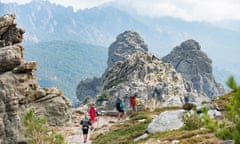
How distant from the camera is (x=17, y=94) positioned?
40250 mm

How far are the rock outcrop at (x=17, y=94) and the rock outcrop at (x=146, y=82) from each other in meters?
48.5

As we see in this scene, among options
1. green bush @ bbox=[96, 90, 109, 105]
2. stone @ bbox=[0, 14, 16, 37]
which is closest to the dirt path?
stone @ bbox=[0, 14, 16, 37]

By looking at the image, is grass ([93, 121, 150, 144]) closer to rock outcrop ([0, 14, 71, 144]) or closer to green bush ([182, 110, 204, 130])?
green bush ([182, 110, 204, 130])

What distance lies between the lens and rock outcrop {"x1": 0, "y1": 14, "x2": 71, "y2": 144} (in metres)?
37.8

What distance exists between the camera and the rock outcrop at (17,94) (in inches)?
1486

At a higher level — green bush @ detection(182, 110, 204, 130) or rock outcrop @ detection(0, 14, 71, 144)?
rock outcrop @ detection(0, 14, 71, 144)

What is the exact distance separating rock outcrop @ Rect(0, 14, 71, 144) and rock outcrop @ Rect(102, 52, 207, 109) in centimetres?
4847

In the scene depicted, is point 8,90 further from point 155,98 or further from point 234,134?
point 155,98

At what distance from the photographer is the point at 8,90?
38.8m

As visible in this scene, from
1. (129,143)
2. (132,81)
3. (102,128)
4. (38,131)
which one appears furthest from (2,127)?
(132,81)

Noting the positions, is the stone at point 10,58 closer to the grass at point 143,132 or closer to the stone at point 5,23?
the stone at point 5,23

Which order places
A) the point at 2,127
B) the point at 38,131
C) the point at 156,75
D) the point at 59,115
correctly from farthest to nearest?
1. the point at 156,75
2. the point at 59,115
3. the point at 2,127
4. the point at 38,131

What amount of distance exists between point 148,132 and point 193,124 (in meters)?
5.15

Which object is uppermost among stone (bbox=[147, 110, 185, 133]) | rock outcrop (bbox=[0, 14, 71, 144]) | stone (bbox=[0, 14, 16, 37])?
stone (bbox=[0, 14, 16, 37])
